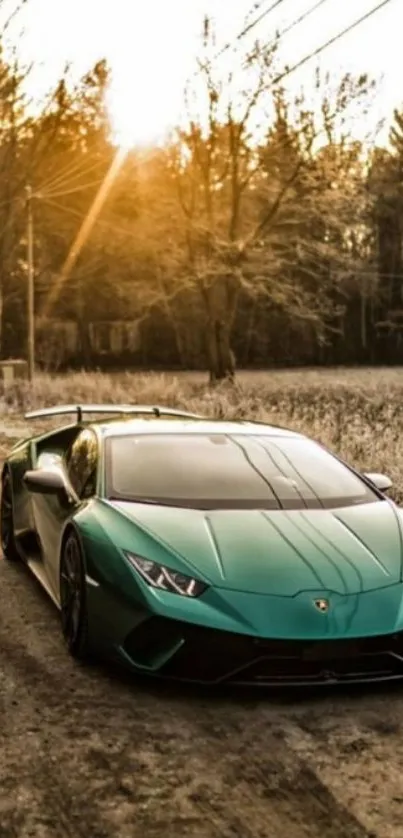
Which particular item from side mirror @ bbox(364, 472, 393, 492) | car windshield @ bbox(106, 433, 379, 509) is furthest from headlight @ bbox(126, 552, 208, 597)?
side mirror @ bbox(364, 472, 393, 492)

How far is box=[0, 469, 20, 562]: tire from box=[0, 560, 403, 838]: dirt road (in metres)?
2.61

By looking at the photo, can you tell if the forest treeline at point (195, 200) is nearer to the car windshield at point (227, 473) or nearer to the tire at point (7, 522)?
the tire at point (7, 522)

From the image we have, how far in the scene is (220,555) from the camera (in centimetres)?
521

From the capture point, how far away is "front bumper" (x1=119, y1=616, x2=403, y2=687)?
15.8 ft

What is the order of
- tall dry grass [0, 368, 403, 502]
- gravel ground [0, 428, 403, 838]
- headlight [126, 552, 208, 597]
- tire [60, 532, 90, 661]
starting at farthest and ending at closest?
tall dry grass [0, 368, 403, 502]
tire [60, 532, 90, 661]
headlight [126, 552, 208, 597]
gravel ground [0, 428, 403, 838]

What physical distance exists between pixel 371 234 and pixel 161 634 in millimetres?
69118

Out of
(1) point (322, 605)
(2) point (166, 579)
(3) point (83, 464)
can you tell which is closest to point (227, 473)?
(3) point (83, 464)

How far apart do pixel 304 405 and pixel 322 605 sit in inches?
759

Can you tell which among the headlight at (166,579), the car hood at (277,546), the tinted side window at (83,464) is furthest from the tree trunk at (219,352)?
the headlight at (166,579)

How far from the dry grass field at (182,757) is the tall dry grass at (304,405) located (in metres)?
6.38

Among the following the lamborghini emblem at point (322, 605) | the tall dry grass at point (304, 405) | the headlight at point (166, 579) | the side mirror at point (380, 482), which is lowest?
the tall dry grass at point (304, 405)

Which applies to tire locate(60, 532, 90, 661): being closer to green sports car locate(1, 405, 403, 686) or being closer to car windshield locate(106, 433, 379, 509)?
green sports car locate(1, 405, 403, 686)

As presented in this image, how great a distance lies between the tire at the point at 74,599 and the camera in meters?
5.46

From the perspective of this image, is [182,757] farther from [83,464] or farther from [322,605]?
[83,464]
